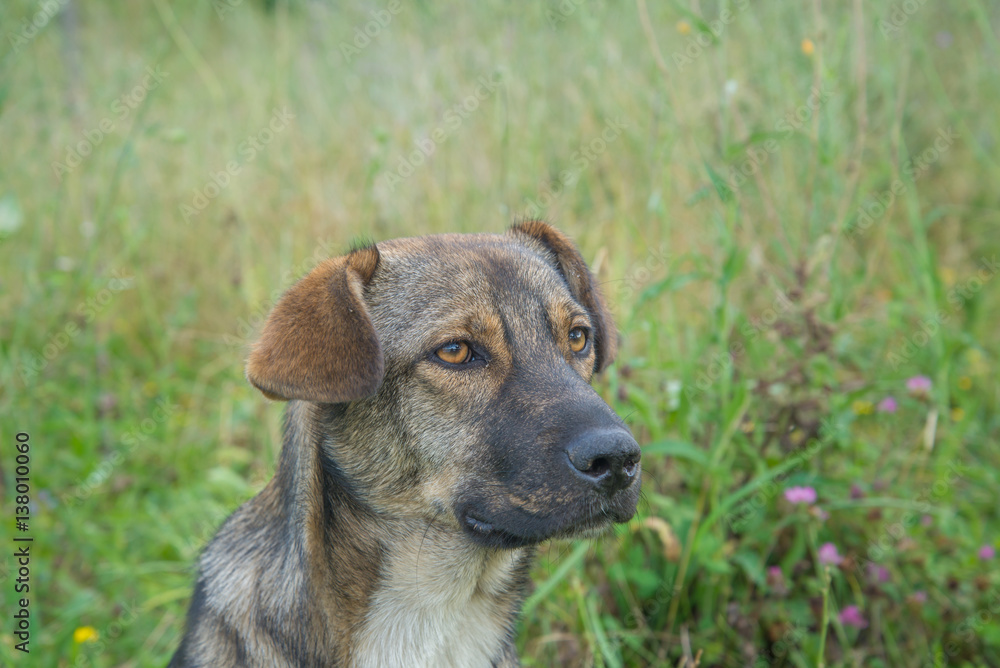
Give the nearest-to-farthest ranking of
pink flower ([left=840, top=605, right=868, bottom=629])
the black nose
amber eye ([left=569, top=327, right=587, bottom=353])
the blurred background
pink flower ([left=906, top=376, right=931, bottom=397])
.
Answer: the black nose → amber eye ([left=569, top=327, right=587, bottom=353]) → pink flower ([left=840, top=605, right=868, bottom=629]) → the blurred background → pink flower ([left=906, top=376, right=931, bottom=397])

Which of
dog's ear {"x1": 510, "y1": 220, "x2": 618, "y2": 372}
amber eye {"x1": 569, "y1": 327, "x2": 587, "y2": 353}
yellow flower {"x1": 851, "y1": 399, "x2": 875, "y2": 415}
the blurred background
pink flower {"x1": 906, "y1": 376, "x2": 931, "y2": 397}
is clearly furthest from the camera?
yellow flower {"x1": 851, "y1": 399, "x2": 875, "y2": 415}

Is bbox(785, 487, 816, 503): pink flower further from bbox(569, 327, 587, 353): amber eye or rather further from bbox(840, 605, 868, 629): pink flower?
bbox(569, 327, 587, 353): amber eye

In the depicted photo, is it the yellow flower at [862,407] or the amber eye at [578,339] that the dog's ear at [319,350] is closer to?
the amber eye at [578,339]

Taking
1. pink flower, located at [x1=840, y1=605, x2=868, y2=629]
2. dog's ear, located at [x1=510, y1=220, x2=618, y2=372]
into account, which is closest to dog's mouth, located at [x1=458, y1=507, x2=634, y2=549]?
dog's ear, located at [x1=510, y1=220, x2=618, y2=372]

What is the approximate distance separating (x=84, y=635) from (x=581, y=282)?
258 centimetres

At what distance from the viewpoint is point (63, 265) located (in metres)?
5.70

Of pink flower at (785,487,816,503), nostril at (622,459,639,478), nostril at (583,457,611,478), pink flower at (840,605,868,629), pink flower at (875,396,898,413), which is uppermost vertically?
nostril at (583,457,611,478)

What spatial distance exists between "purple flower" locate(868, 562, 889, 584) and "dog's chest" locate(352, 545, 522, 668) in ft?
5.39

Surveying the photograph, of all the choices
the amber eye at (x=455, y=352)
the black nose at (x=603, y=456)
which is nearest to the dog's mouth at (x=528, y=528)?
the black nose at (x=603, y=456)

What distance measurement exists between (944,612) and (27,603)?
4059mm

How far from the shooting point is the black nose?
2307 mm

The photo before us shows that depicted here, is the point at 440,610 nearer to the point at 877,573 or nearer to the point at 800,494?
the point at 800,494

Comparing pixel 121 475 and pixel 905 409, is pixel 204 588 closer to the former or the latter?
pixel 121 475

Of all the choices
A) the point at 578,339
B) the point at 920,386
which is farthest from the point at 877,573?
the point at 578,339
